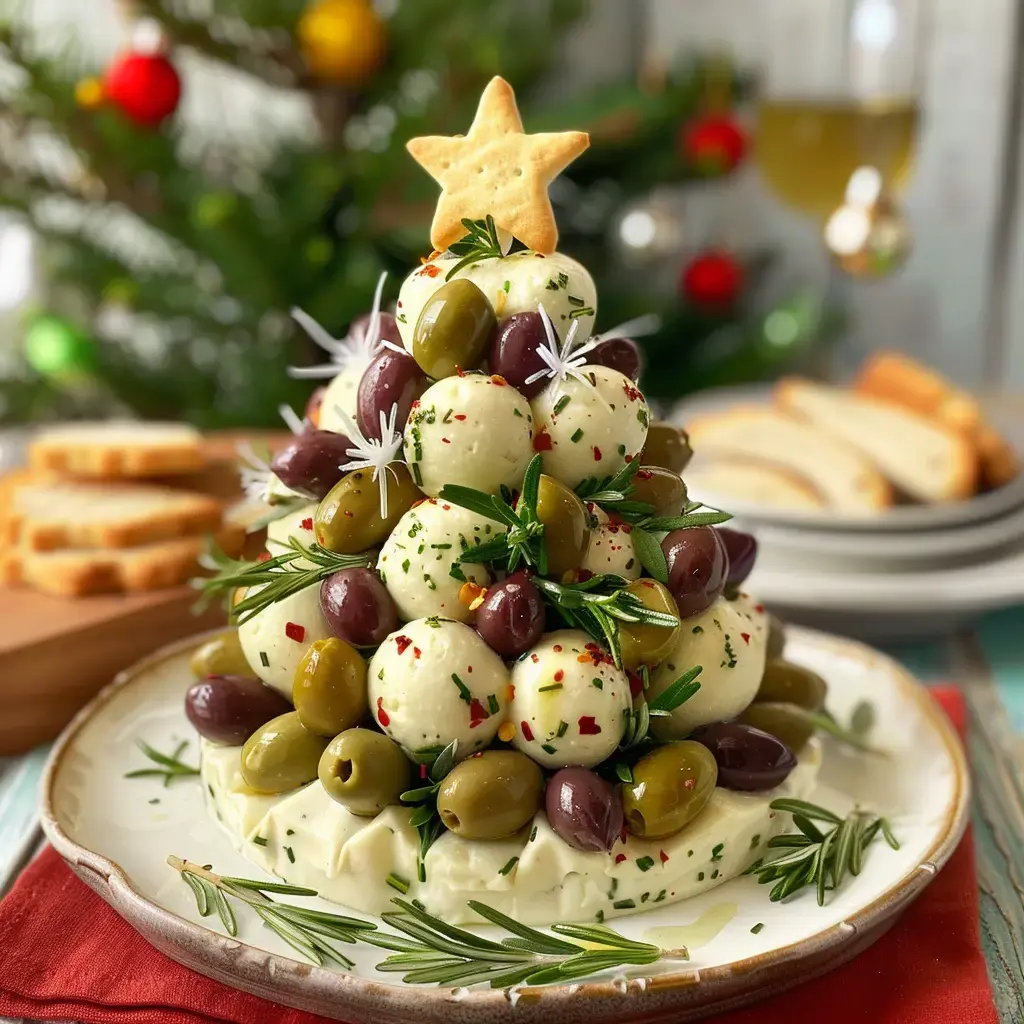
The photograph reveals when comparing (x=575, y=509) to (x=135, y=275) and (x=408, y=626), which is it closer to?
(x=408, y=626)

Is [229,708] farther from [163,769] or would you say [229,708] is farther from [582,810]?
[582,810]

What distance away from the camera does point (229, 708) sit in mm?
1049

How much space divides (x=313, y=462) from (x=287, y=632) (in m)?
0.15

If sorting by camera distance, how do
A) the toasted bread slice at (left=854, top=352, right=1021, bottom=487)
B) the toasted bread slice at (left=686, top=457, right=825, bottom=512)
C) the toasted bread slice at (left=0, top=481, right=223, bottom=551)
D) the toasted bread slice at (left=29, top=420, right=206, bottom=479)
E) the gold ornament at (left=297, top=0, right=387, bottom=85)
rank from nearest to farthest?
the toasted bread slice at (left=0, top=481, right=223, bottom=551) < the toasted bread slice at (left=29, top=420, right=206, bottom=479) < the toasted bread slice at (left=686, top=457, right=825, bottom=512) < the toasted bread slice at (left=854, top=352, right=1021, bottom=487) < the gold ornament at (left=297, top=0, right=387, bottom=85)

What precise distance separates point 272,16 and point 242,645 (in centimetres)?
156

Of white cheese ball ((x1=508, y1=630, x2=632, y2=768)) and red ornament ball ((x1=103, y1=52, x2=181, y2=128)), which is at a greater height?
red ornament ball ((x1=103, y1=52, x2=181, y2=128))

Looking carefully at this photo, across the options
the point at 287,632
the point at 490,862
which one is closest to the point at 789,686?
the point at 490,862

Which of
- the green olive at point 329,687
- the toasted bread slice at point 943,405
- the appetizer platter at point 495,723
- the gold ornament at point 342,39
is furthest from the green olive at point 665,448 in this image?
the gold ornament at point 342,39

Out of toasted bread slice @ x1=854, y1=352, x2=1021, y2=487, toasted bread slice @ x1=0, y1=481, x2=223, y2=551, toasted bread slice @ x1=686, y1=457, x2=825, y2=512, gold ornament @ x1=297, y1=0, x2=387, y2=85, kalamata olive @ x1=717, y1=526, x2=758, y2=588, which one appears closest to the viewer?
kalamata olive @ x1=717, y1=526, x2=758, y2=588

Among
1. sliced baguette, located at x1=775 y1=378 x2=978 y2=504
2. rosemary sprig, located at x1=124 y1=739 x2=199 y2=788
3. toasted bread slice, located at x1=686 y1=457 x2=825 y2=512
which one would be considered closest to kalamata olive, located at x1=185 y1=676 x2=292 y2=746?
rosemary sprig, located at x1=124 y1=739 x2=199 y2=788

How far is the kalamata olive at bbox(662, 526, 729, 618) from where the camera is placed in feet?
3.28

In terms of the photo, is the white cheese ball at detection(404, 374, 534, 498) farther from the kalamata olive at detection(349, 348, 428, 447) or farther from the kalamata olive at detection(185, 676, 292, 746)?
the kalamata olive at detection(185, 676, 292, 746)

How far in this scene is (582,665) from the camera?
95 cm

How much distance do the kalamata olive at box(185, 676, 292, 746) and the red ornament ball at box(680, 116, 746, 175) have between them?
184cm
